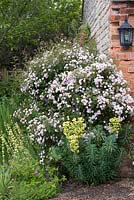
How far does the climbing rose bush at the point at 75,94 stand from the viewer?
5004 mm

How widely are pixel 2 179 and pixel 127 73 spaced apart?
2173mm

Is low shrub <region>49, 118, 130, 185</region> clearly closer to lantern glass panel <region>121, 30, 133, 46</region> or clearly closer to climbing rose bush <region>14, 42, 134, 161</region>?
climbing rose bush <region>14, 42, 134, 161</region>

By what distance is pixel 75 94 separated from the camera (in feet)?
16.6

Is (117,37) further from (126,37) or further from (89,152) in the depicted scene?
(89,152)

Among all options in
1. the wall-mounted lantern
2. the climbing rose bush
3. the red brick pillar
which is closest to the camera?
the climbing rose bush

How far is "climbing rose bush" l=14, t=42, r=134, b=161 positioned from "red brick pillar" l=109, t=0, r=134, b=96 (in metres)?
0.21

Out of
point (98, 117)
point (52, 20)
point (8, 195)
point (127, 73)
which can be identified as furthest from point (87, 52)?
point (52, 20)

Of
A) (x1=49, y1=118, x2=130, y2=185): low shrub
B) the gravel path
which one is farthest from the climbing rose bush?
the gravel path

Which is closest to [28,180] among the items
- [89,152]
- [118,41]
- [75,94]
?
[89,152]

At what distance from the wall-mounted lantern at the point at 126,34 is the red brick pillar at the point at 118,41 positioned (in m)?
0.09

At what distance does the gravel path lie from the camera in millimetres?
4637

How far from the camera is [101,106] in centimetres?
493

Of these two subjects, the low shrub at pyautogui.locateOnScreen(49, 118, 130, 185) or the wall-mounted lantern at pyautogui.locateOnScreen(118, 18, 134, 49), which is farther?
the wall-mounted lantern at pyautogui.locateOnScreen(118, 18, 134, 49)

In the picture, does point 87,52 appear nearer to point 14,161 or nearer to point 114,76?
point 114,76
